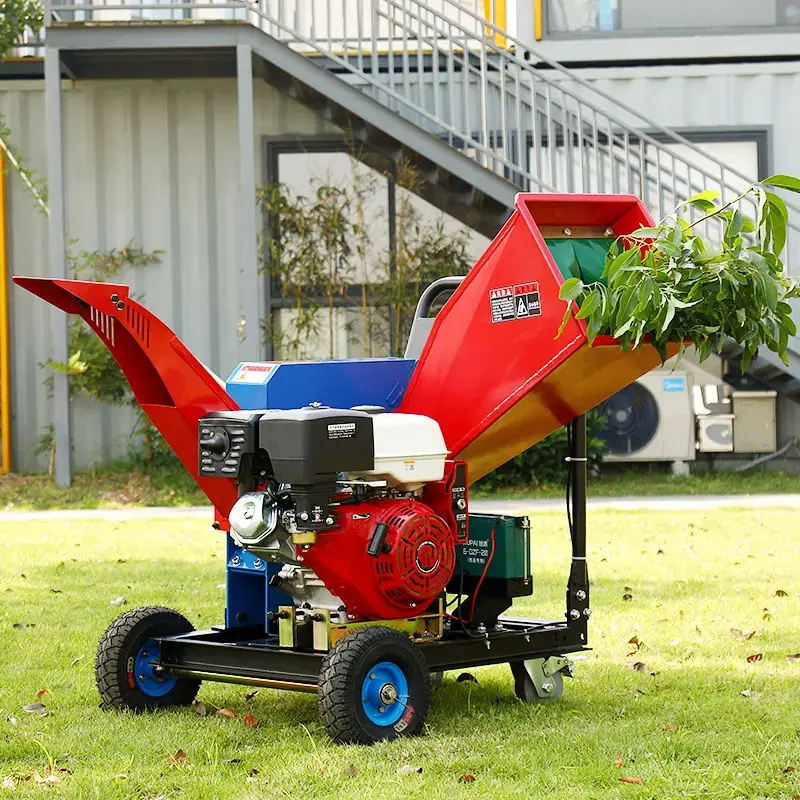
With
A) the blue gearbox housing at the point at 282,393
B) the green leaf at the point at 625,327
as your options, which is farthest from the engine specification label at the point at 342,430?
the green leaf at the point at 625,327

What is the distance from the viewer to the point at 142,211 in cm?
1634

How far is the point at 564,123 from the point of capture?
13.5 m

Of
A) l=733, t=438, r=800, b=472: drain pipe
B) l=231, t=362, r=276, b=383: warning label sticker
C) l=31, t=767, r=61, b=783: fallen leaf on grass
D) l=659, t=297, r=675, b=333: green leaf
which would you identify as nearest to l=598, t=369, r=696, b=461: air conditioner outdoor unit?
l=733, t=438, r=800, b=472: drain pipe

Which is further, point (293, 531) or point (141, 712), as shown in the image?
point (141, 712)

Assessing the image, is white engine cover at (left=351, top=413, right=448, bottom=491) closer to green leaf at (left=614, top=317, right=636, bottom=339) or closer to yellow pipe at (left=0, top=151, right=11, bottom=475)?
green leaf at (left=614, top=317, right=636, bottom=339)

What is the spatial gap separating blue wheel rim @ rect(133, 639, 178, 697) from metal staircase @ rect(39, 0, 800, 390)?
8.50 metres

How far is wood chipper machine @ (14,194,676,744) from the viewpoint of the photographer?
16.9 feet

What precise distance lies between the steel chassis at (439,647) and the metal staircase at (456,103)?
7.84 meters

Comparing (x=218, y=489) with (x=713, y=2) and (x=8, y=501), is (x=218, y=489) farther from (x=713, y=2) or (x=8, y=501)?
(x=713, y=2)

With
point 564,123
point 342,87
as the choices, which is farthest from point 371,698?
point 342,87

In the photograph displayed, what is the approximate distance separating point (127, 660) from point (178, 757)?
2.73 feet

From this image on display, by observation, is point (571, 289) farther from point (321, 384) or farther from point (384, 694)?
point (384, 694)

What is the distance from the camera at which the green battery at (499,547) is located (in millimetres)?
5840

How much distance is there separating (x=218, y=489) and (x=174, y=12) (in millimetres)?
12145
